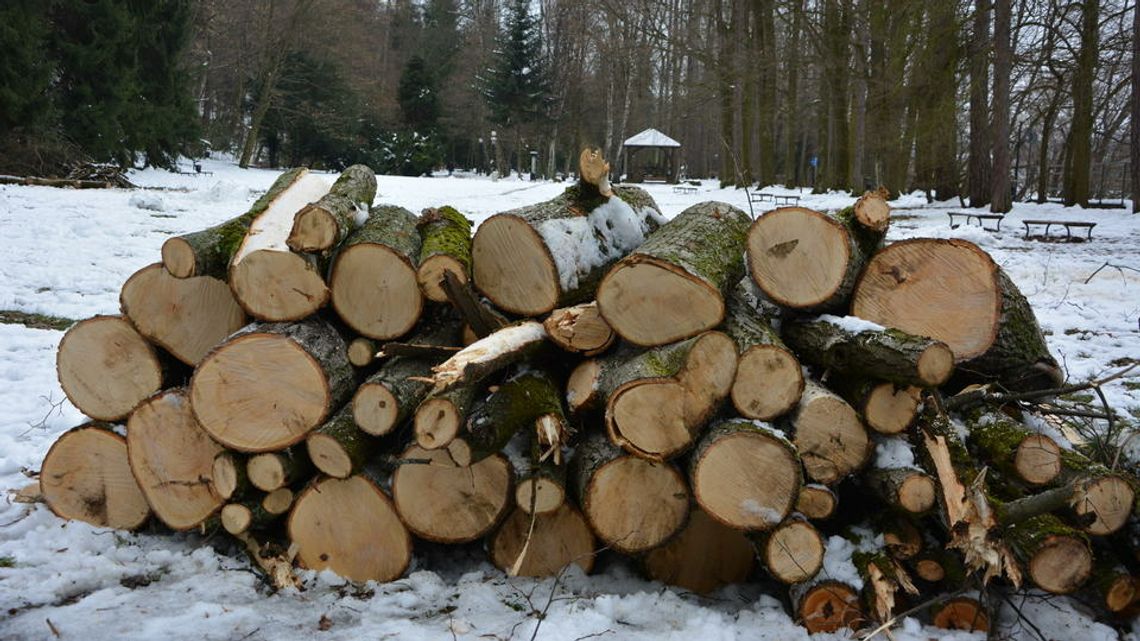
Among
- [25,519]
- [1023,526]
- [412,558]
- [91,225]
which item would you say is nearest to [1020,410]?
[1023,526]

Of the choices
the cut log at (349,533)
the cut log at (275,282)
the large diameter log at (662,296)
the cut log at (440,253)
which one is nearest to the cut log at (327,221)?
the cut log at (275,282)

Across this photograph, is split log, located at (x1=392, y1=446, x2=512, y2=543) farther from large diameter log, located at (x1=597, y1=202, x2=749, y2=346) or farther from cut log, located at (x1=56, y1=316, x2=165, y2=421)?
cut log, located at (x1=56, y1=316, x2=165, y2=421)

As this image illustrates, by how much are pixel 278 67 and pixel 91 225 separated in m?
19.8

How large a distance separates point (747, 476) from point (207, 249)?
250 centimetres

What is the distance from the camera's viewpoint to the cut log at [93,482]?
3.35 m

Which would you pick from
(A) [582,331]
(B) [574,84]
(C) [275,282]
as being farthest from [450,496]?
(B) [574,84]

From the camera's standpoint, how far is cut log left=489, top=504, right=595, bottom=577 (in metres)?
3.14

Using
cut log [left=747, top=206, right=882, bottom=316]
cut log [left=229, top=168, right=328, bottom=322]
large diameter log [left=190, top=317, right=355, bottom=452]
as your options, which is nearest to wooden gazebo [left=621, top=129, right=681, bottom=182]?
cut log [left=747, top=206, right=882, bottom=316]

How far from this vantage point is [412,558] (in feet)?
10.5

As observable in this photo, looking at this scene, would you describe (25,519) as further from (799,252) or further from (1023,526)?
(1023,526)

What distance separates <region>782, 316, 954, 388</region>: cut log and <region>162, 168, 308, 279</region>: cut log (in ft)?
8.15

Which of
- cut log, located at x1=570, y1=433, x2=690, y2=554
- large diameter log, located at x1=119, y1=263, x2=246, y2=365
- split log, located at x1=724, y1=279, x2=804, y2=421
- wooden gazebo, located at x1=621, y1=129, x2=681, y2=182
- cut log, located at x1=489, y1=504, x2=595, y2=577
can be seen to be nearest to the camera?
split log, located at x1=724, y1=279, x2=804, y2=421

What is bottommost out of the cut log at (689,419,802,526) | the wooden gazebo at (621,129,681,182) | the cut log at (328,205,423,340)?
the cut log at (689,419,802,526)

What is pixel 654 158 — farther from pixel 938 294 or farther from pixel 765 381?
pixel 765 381
